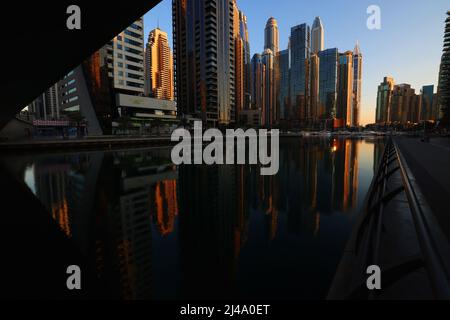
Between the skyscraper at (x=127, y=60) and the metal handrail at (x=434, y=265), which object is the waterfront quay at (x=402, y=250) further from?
the skyscraper at (x=127, y=60)

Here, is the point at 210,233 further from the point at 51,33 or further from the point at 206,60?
the point at 206,60

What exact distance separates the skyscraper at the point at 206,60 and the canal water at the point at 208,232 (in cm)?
10245

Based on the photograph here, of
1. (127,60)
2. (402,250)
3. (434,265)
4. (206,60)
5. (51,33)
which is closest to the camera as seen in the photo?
(434,265)

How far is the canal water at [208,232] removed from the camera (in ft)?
16.4

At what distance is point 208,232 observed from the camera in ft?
25.3

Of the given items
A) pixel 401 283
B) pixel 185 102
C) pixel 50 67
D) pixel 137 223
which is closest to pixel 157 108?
pixel 185 102

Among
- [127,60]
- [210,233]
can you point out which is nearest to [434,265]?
[210,233]

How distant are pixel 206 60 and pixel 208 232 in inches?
4739

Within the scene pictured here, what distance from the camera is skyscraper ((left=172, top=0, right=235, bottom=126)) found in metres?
114

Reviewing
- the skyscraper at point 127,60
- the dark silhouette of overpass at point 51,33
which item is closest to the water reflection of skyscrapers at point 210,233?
the dark silhouette of overpass at point 51,33
